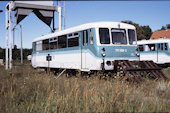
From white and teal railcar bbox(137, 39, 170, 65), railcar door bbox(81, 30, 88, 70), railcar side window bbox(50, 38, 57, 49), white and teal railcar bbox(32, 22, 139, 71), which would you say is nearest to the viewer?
white and teal railcar bbox(32, 22, 139, 71)

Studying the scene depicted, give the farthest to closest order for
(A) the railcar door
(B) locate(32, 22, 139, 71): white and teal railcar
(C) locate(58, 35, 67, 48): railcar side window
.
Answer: (C) locate(58, 35, 67, 48): railcar side window < (A) the railcar door < (B) locate(32, 22, 139, 71): white and teal railcar

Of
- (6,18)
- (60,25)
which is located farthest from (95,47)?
(6,18)

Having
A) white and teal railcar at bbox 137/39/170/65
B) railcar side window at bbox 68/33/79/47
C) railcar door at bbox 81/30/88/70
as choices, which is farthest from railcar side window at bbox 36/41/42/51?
white and teal railcar at bbox 137/39/170/65

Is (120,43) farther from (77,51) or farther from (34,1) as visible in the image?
(34,1)

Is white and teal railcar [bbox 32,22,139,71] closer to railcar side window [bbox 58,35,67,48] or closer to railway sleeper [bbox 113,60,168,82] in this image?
railcar side window [bbox 58,35,67,48]

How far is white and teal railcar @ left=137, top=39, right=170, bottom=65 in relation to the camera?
18398 mm

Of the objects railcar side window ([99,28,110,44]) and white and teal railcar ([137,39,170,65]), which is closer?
railcar side window ([99,28,110,44])

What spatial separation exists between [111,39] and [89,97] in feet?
19.1

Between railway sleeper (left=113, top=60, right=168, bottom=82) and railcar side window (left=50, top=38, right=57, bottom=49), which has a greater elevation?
railcar side window (left=50, top=38, right=57, bottom=49)

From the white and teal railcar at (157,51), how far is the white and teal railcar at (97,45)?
875 cm

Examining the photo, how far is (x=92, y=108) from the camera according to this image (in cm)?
405

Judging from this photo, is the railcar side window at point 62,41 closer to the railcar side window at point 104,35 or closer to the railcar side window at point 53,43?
the railcar side window at point 53,43

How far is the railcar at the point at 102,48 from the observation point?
9570mm

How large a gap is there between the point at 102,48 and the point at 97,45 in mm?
277
